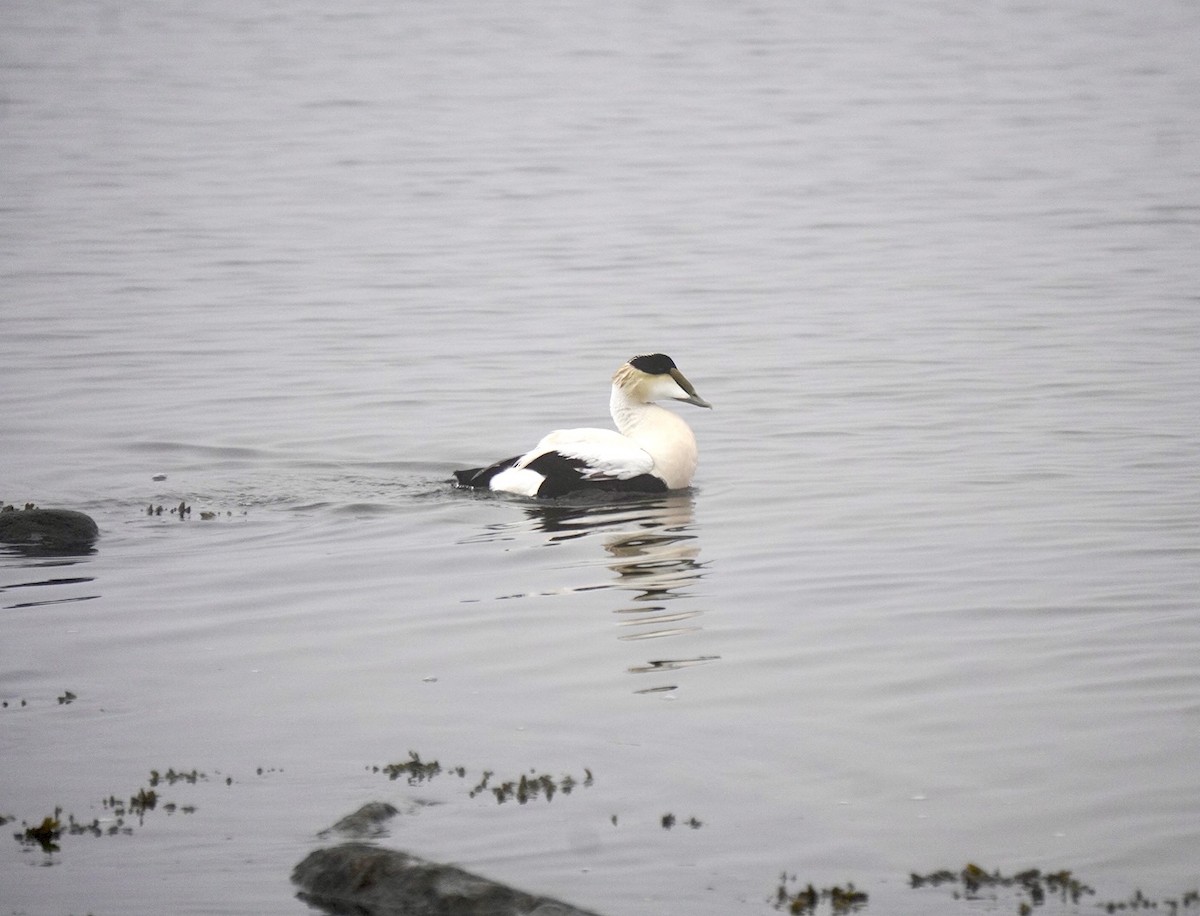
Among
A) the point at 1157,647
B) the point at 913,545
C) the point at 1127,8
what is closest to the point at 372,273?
the point at 913,545

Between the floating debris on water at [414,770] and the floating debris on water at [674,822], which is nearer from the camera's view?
the floating debris on water at [674,822]

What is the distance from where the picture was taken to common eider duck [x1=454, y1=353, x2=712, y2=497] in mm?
13711

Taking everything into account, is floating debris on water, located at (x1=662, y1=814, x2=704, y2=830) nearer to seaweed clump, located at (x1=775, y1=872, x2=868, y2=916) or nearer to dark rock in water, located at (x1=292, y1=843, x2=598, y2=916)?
seaweed clump, located at (x1=775, y1=872, x2=868, y2=916)

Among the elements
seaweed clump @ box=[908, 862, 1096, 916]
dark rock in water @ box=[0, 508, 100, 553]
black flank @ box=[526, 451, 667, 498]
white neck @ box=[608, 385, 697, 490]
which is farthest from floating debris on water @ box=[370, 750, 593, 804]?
white neck @ box=[608, 385, 697, 490]

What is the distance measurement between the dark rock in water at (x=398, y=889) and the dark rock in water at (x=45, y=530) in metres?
6.27

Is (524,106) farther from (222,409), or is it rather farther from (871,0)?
(222,409)

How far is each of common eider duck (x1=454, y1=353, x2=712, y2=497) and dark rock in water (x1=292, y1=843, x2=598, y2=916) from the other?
24.2 feet

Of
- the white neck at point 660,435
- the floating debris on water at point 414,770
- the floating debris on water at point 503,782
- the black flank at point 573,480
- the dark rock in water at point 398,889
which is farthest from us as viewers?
the white neck at point 660,435

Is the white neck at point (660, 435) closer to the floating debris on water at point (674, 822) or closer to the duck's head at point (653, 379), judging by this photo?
the duck's head at point (653, 379)

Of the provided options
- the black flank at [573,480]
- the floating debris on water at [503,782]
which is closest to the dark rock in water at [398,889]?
the floating debris on water at [503,782]

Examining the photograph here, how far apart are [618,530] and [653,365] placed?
6.46 ft

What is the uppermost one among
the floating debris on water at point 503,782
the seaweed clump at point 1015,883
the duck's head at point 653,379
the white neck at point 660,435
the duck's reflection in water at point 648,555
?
the duck's head at point 653,379

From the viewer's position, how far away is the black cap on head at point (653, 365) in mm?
14180

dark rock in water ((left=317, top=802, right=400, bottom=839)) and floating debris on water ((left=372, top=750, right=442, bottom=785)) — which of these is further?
floating debris on water ((left=372, top=750, right=442, bottom=785))
